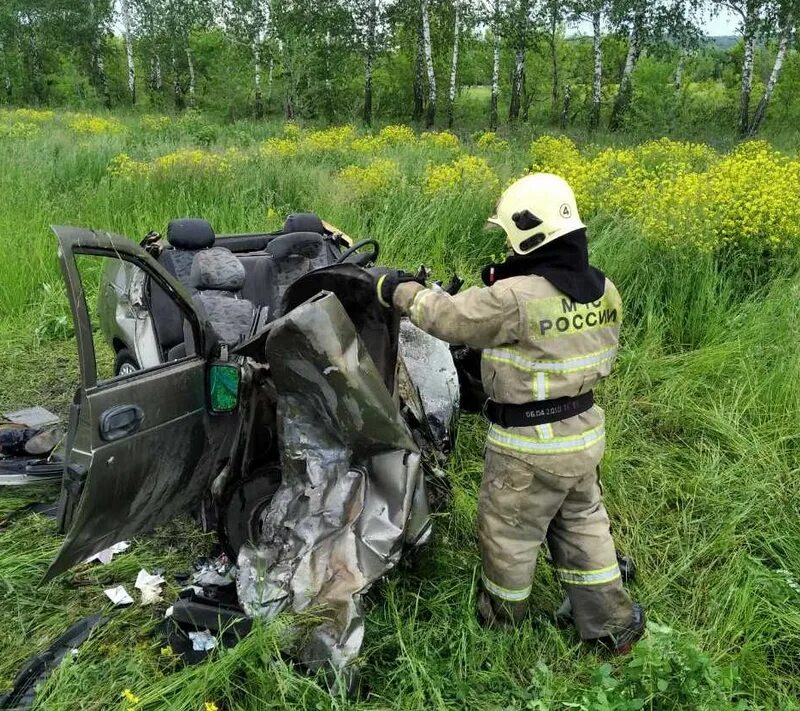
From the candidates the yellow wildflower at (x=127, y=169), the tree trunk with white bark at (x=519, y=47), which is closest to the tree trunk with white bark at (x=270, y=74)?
the tree trunk with white bark at (x=519, y=47)

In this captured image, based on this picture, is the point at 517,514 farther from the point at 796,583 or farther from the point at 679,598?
the point at 796,583

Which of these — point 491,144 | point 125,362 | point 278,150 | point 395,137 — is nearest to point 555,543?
Answer: point 125,362

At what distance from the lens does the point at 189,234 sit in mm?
3518

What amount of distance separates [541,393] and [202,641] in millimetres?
1469

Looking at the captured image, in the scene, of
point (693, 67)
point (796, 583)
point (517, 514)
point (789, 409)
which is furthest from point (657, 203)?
point (693, 67)

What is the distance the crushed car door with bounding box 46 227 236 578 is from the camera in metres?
2.12

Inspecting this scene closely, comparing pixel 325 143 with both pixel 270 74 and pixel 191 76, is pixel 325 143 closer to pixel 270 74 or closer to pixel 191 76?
pixel 270 74

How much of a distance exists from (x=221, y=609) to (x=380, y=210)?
5.15 metres

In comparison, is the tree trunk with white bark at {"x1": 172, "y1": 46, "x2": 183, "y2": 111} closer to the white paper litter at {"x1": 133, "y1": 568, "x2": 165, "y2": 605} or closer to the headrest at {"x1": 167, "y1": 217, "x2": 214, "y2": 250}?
the headrest at {"x1": 167, "y1": 217, "x2": 214, "y2": 250}

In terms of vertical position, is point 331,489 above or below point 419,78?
below

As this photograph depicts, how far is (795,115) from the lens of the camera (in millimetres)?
22844

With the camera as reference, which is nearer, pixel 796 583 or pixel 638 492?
pixel 796 583

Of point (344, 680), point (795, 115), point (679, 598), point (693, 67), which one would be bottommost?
point (679, 598)

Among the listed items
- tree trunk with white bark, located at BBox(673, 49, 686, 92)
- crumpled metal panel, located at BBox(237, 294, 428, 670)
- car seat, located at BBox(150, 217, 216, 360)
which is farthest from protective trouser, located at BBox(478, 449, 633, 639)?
tree trunk with white bark, located at BBox(673, 49, 686, 92)
